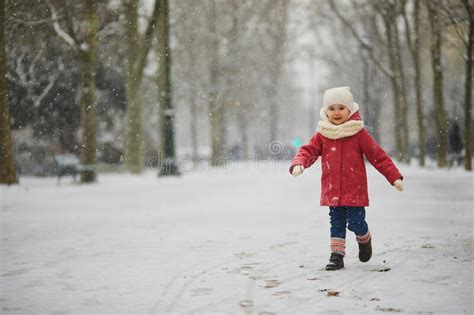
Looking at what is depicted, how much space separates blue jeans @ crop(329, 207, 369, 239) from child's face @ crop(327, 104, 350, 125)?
2.66ft

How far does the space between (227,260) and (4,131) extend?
14.1 m

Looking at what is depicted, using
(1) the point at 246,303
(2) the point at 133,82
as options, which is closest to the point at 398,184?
(1) the point at 246,303

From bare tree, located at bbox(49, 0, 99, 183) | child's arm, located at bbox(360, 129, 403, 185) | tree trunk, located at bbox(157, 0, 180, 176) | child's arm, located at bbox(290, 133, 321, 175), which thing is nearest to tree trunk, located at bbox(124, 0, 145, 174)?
tree trunk, located at bbox(157, 0, 180, 176)

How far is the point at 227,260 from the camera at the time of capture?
22.8 ft

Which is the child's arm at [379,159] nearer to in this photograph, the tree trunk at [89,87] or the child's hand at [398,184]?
→ the child's hand at [398,184]

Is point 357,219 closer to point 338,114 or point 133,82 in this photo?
point 338,114

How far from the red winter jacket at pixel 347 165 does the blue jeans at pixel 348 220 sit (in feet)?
0.42

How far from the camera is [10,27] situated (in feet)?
67.7

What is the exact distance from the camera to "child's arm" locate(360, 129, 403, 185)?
248 inches

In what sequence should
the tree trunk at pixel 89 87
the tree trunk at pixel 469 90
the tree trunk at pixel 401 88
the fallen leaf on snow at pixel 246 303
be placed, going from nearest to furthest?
the fallen leaf on snow at pixel 246 303 < the tree trunk at pixel 89 87 < the tree trunk at pixel 469 90 < the tree trunk at pixel 401 88

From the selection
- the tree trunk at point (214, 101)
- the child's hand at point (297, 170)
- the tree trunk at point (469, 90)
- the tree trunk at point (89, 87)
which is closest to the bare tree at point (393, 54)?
the tree trunk at point (469, 90)

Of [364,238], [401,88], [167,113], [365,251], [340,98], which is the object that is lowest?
[365,251]

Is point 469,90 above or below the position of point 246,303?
above

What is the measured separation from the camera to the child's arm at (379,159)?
6.29m
